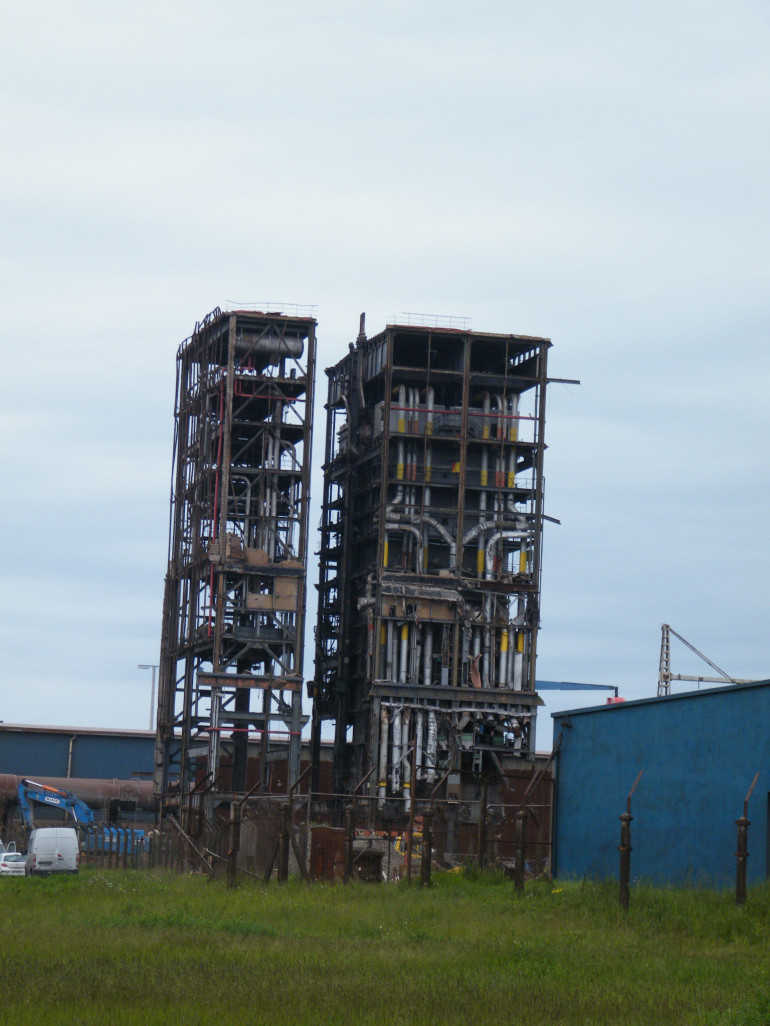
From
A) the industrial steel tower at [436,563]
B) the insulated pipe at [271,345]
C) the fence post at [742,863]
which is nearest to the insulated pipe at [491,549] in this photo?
the industrial steel tower at [436,563]

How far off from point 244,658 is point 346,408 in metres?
13.3

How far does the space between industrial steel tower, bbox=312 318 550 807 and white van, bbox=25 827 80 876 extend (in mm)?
18976

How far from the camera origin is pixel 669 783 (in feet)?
110

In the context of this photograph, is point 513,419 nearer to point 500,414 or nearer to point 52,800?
point 500,414

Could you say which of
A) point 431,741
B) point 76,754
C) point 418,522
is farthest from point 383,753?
point 76,754

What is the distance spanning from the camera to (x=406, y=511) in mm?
68625

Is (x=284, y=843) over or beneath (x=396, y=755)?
beneath

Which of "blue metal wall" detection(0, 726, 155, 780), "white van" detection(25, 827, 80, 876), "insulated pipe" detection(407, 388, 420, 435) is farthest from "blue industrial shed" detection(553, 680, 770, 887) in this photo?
"blue metal wall" detection(0, 726, 155, 780)

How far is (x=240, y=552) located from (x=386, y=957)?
44.8 m

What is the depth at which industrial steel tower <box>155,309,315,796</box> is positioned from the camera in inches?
2606

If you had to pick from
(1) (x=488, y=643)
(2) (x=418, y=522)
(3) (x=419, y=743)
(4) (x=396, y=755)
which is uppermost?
(2) (x=418, y=522)

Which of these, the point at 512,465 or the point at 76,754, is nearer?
Result: the point at 512,465

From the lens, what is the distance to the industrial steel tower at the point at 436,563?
66188 millimetres

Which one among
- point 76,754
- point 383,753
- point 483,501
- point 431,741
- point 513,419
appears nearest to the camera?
point 383,753
